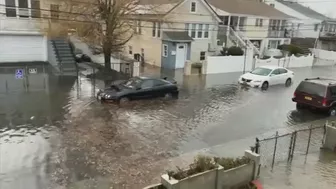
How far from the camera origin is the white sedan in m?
23.3

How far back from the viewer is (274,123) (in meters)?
15.4

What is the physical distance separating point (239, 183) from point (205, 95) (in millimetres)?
11635

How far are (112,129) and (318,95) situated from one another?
10.7 metres

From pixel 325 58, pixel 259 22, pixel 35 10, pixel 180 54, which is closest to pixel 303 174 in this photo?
pixel 180 54

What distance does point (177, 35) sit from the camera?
1162 inches

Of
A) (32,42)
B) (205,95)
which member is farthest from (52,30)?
(205,95)

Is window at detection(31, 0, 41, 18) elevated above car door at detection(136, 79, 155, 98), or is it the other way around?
window at detection(31, 0, 41, 18)

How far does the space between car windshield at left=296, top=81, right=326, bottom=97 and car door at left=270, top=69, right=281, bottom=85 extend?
6228mm

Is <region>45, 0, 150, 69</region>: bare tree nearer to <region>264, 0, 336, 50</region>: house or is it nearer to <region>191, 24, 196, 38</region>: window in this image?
<region>191, 24, 196, 38</region>: window

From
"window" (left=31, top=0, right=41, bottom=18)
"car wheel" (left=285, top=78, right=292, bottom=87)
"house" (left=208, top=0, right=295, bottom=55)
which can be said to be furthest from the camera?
"house" (left=208, top=0, right=295, bottom=55)

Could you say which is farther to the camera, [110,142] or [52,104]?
[52,104]

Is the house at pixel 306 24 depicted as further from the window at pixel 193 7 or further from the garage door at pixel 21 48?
the garage door at pixel 21 48

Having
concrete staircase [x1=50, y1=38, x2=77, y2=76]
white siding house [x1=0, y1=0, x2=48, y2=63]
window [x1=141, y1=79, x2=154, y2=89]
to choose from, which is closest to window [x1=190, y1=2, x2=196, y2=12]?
concrete staircase [x1=50, y1=38, x2=77, y2=76]

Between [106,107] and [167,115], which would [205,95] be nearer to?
[167,115]
